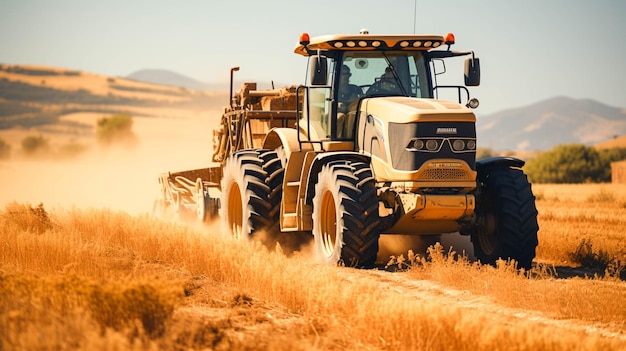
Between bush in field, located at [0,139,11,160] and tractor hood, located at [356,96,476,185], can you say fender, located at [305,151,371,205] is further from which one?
bush in field, located at [0,139,11,160]

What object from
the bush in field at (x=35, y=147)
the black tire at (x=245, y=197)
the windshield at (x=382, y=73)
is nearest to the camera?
the windshield at (x=382, y=73)

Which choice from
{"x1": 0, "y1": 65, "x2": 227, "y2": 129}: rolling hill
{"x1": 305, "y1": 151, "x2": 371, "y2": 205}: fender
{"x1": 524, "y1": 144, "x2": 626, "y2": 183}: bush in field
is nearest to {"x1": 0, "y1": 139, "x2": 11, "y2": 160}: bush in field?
{"x1": 0, "y1": 65, "x2": 227, "y2": 129}: rolling hill

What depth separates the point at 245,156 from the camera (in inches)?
572

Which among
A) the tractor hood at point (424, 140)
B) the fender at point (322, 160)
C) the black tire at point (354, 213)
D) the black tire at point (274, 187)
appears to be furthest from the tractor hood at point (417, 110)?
the black tire at point (274, 187)

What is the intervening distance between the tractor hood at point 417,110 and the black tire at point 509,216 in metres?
1.03

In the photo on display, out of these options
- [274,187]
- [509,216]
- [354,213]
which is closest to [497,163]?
[509,216]

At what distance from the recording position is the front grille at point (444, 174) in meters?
11.8

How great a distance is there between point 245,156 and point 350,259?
131 inches

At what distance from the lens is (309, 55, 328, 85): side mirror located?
11875 millimetres

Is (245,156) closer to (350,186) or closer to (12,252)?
(350,186)

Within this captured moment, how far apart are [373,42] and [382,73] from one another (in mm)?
463

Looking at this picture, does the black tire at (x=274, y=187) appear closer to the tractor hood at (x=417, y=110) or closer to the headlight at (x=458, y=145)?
the tractor hood at (x=417, y=110)

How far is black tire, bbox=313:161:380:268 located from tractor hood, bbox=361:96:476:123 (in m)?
0.75

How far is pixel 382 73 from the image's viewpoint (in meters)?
13.1
